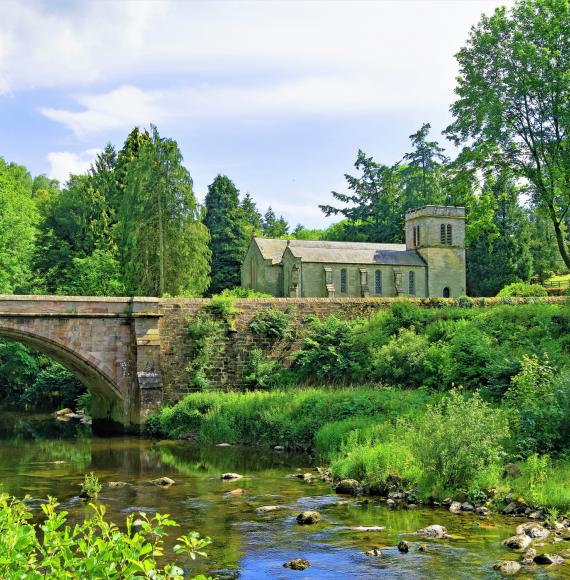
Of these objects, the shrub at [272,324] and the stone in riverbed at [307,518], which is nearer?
the stone in riverbed at [307,518]

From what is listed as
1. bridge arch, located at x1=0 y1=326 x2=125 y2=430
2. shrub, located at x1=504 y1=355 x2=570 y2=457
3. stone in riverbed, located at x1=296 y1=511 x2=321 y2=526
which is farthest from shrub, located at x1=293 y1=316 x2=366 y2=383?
stone in riverbed, located at x1=296 y1=511 x2=321 y2=526

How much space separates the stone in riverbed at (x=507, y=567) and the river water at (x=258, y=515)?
12 cm

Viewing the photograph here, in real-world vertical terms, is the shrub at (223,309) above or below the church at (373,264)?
below

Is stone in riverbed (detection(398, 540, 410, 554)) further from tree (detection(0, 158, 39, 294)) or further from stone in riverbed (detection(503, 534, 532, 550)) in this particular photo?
tree (detection(0, 158, 39, 294))

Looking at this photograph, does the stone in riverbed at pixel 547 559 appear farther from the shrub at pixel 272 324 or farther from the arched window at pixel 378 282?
the arched window at pixel 378 282

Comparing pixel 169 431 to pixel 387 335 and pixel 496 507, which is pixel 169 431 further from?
pixel 496 507

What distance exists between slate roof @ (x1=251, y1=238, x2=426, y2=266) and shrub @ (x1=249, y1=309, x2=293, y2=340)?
717 inches

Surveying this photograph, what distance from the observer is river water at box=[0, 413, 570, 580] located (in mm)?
10219

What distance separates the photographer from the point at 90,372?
86.7 ft

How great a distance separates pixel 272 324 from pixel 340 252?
21191 millimetres

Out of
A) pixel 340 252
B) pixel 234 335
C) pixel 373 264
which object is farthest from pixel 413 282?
pixel 234 335

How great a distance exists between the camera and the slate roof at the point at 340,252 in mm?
47469

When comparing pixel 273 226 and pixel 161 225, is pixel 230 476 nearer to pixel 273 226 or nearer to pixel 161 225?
pixel 161 225

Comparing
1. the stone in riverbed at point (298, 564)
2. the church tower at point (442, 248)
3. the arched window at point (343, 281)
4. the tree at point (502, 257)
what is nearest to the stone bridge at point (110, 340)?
the stone in riverbed at point (298, 564)
